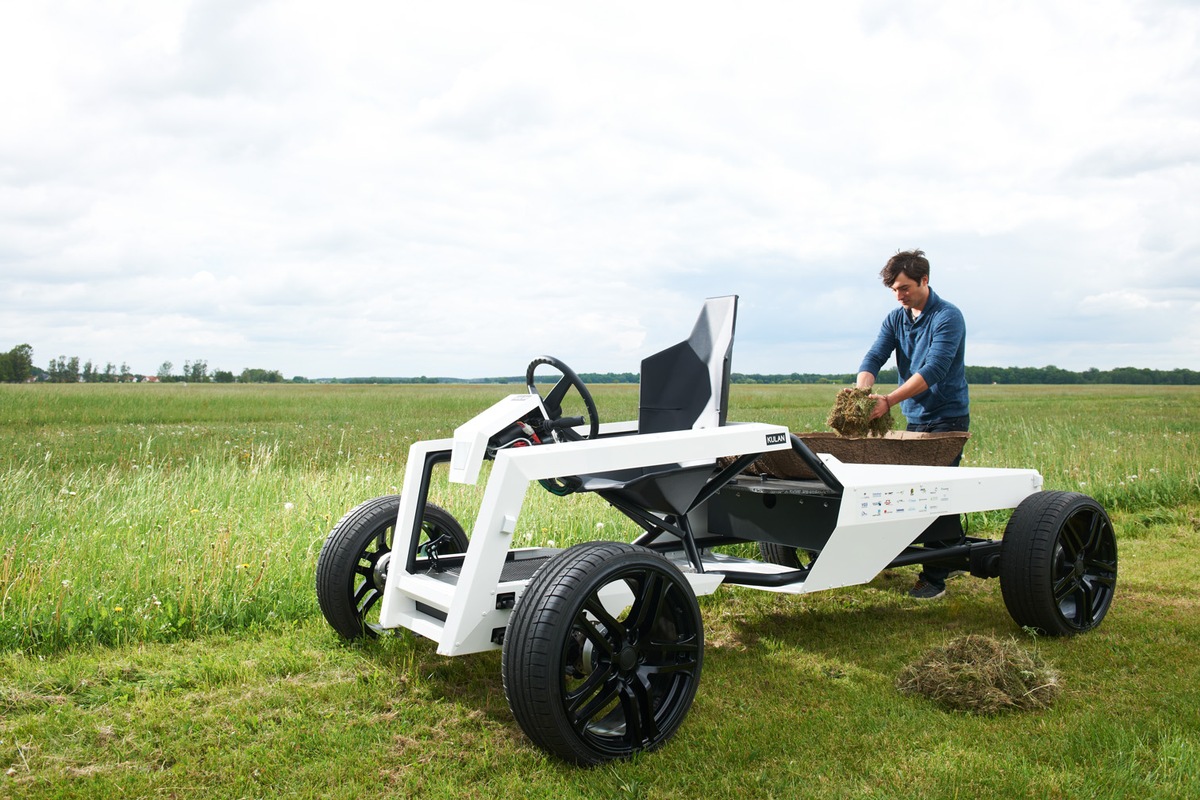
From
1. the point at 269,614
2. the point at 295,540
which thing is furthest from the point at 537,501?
the point at 269,614

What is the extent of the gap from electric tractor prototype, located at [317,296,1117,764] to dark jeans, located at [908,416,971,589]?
0.28 feet

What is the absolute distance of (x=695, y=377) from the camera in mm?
4727

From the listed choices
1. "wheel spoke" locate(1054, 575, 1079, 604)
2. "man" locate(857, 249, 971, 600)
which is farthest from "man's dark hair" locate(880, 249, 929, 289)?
"wheel spoke" locate(1054, 575, 1079, 604)

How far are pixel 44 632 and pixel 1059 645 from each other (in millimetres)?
5522

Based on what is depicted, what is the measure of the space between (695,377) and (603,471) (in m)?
1.21

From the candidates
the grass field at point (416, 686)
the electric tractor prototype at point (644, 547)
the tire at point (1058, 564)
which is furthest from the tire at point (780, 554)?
the tire at point (1058, 564)

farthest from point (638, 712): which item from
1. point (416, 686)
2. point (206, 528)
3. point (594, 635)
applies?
point (206, 528)

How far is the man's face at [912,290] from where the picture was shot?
19.5 feet

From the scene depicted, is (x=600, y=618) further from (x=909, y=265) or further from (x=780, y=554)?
(x=909, y=265)

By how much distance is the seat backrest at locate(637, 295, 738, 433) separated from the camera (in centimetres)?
462

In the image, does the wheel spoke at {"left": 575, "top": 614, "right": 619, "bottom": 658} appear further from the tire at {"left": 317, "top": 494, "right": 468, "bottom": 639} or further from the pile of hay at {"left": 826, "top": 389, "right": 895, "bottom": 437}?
the pile of hay at {"left": 826, "top": 389, "right": 895, "bottom": 437}

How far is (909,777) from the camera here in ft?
10.7

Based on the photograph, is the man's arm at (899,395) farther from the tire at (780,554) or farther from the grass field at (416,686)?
the grass field at (416,686)

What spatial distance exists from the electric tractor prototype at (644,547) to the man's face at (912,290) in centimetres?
134
